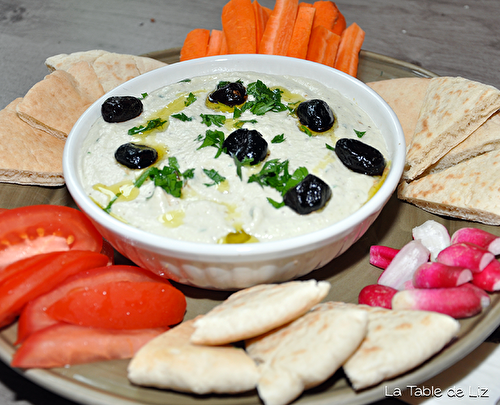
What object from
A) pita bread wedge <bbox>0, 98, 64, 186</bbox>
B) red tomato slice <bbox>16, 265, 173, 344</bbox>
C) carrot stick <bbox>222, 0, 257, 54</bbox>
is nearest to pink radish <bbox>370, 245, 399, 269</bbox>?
red tomato slice <bbox>16, 265, 173, 344</bbox>

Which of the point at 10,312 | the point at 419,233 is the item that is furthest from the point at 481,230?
the point at 10,312

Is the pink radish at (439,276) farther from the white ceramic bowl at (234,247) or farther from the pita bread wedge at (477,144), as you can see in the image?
the pita bread wedge at (477,144)

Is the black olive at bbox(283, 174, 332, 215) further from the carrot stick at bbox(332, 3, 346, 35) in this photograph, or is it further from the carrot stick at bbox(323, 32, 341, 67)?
the carrot stick at bbox(332, 3, 346, 35)

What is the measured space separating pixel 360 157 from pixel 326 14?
2225 mm

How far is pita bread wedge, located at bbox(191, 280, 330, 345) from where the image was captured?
7.64 feet

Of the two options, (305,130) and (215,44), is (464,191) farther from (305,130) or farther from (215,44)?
(215,44)

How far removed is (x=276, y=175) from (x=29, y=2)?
6.15 meters

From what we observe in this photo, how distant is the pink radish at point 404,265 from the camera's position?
3053mm

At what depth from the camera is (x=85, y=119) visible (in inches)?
141

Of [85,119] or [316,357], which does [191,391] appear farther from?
[85,119]

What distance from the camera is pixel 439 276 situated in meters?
2.74

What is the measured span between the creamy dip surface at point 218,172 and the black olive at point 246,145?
63 mm

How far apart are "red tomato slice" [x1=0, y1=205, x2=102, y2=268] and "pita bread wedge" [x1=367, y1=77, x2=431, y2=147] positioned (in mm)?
2590

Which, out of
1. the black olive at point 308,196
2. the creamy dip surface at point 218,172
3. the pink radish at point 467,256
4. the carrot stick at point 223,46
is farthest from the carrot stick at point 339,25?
the pink radish at point 467,256
